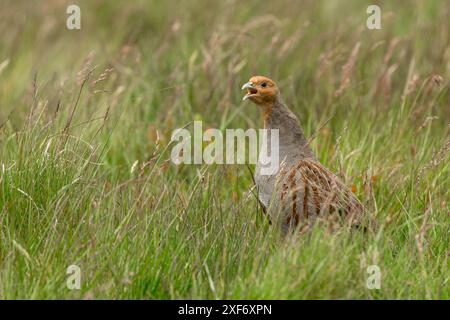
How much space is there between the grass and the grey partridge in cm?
15

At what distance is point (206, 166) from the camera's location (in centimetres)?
519

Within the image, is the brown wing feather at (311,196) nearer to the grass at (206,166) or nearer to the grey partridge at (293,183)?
the grey partridge at (293,183)

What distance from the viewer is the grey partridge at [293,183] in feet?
16.1

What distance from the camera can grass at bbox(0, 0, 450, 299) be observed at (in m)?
4.19

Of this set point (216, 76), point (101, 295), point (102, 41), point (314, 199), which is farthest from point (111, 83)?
point (101, 295)

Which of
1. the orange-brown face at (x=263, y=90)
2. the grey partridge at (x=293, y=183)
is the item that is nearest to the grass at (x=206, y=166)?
the grey partridge at (x=293, y=183)

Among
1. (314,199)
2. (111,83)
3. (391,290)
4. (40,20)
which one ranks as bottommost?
(391,290)

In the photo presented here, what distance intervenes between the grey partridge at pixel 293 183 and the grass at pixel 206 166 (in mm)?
147

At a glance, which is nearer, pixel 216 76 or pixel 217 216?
pixel 217 216

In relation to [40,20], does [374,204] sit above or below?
below

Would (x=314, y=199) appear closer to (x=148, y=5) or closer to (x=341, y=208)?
(x=341, y=208)

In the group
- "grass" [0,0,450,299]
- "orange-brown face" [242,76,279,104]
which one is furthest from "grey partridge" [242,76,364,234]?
"grass" [0,0,450,299]

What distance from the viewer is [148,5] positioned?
34.1ft

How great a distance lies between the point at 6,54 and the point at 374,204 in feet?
16.6
